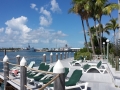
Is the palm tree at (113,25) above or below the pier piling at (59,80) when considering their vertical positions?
above

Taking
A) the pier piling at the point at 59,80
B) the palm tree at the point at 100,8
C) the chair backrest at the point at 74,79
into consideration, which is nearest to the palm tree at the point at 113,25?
the palm tree at the point at 100,8

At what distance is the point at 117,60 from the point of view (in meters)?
9.25

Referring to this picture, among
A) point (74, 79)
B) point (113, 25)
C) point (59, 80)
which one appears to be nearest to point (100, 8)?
point (113, 25)

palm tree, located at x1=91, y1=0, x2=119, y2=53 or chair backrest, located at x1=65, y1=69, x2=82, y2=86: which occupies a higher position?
palm tree, located at x1=91, y1=0, x2=119, y2=53

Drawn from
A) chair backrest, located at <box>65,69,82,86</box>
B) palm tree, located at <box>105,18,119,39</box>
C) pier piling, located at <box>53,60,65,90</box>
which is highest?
palm tree, located at <box>105,18,119,39</box>

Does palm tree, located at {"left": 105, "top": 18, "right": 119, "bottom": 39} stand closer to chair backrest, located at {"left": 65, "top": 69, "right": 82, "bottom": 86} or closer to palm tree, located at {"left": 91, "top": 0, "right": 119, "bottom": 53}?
palm tree, located at {"left": 91, "top": 0, "right": 119, "bottom": 53}

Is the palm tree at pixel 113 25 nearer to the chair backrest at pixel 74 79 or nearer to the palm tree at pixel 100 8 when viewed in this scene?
the palm tree at pixel 100 8

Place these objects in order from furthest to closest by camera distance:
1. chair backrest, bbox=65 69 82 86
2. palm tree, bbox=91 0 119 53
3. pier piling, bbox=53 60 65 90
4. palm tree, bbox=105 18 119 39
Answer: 1. palm tree, bbox=105 18 119 39
2. palm tree, bbox=91 0 119 53
3. chair backrest, bbox=65 69 82 86
4. pier piling, bbox=53 60 65 90

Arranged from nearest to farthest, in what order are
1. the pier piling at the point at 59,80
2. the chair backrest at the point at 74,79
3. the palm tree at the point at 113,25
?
the pier piling at the point at 59,80 → the chair backrest at the point at 74,79 → the palm tree at the point at 113,25

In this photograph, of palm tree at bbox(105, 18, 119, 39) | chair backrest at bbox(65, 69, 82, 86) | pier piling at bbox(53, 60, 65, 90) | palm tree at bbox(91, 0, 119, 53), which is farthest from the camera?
palm tree at bbox(105, 18, 119, 39)

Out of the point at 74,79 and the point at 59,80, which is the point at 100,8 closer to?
the point at 74,79

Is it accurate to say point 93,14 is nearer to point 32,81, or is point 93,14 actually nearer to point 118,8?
point 118,8

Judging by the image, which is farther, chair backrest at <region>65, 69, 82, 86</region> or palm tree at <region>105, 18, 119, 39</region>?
palm tree at <region>105, 18, 119, 39</region>

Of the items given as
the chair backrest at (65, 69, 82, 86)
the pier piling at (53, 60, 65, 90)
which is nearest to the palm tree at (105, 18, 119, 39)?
the chair backrest at (65, 69, 82, 86)
